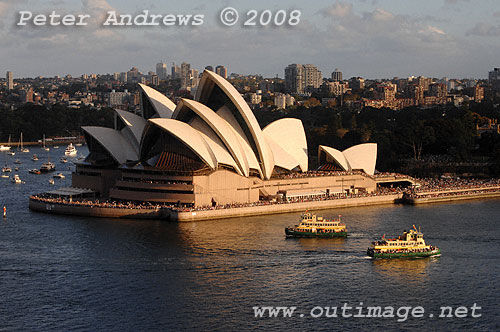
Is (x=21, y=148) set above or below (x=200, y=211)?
above

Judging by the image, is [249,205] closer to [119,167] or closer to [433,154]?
[119,167]

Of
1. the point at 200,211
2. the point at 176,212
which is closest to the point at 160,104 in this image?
the point at 200,211

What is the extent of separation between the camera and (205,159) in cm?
5147

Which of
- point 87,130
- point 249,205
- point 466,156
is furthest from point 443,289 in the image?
point 466,156

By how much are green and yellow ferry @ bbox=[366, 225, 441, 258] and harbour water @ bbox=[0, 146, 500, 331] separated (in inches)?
17.5

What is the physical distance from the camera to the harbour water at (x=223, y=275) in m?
29.7

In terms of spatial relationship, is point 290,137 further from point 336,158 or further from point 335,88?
point 335,88

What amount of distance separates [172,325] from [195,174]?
2261 centimetres

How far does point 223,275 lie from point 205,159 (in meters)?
17.1

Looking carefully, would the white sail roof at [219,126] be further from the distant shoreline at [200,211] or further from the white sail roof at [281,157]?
the white sail roof at [281,157]

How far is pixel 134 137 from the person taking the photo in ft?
188

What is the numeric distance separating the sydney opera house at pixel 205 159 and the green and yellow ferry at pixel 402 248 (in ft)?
49.3

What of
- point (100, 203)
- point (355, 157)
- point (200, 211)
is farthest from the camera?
point (355, 157)

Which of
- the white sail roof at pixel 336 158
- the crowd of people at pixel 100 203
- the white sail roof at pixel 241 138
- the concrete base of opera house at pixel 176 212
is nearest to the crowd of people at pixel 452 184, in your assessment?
the white sail roof at pixel 336 158
